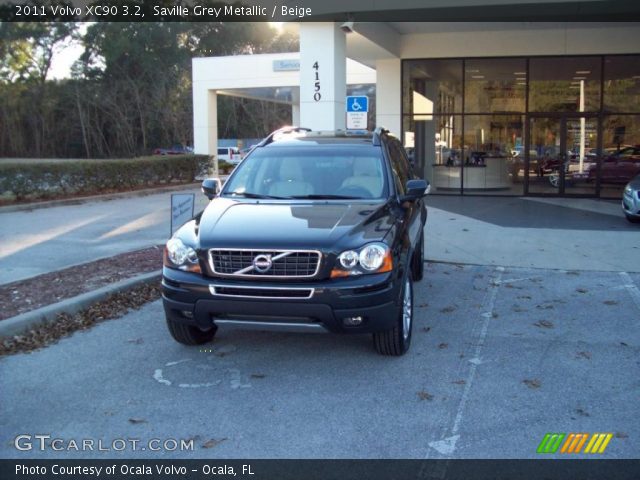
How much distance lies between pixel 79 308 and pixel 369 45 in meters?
12.9

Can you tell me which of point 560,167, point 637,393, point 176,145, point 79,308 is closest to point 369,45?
point 560,167

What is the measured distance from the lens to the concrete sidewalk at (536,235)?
33.6ft

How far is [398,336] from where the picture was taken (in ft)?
18.1

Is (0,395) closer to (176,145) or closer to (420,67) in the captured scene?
(420,67)

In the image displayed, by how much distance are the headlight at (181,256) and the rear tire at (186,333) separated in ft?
1.77

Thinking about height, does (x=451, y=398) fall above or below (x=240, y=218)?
below

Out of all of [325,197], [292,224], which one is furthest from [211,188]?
[292,224]

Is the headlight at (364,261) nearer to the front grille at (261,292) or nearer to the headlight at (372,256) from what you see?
the headlight at (372,256)

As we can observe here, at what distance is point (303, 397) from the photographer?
4859 millimetres

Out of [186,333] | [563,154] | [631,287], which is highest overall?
[563,154]
